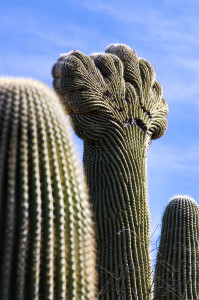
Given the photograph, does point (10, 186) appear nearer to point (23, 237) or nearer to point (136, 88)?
point (23, 237)

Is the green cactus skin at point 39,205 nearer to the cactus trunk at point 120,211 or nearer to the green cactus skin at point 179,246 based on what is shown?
the cactus trunk at point 120,211

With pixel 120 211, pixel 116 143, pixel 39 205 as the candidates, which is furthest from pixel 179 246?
pixel 39 205

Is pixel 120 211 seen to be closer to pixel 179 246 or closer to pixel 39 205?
pixel 179 246

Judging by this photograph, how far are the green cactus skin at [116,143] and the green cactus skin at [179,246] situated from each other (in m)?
0.31

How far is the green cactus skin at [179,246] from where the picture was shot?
29.9 ft

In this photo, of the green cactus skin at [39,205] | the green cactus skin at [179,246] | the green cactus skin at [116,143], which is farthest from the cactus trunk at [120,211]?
the green cactus skin at [39,205]

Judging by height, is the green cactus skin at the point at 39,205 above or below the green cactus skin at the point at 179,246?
below

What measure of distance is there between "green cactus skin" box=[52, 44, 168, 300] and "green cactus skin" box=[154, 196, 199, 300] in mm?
311

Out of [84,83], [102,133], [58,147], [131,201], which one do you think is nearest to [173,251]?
[131,201]

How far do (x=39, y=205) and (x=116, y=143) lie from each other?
24.8ft

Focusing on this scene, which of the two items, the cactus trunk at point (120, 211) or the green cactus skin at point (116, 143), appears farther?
the green cactus skin at point (116, 143)

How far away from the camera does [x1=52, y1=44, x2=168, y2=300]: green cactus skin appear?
9.43 m

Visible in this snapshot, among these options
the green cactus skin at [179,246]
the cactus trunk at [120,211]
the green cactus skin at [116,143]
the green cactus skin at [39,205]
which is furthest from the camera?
the green cactus skin at [116,143]

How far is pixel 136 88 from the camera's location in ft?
→ 37.8
